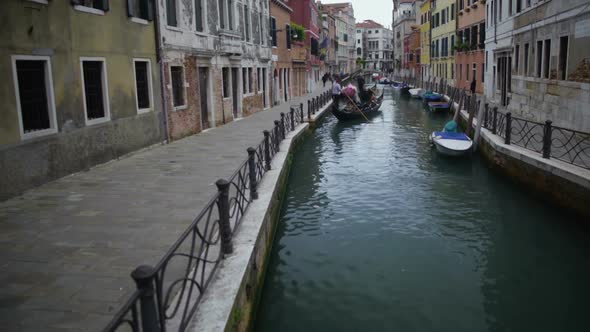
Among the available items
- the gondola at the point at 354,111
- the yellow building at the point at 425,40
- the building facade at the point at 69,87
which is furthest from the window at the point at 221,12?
the yellow building at the point at 425,40

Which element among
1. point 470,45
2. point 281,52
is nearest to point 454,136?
point 281,52

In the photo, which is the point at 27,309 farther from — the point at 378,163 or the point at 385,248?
the point at 378,163

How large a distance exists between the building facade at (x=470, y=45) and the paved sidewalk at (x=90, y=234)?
867 inches

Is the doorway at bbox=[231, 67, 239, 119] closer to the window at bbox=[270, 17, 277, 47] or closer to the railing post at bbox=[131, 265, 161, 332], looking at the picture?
the window at bbox=[270, 17, 277, 47]

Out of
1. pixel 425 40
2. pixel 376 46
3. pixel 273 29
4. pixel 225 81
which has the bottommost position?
pixel 225 81

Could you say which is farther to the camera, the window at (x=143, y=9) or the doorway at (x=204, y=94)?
the doorway at (x=204, y=94)

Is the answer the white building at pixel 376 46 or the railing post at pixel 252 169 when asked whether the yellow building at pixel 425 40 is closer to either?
the railing post at pixel 252 169

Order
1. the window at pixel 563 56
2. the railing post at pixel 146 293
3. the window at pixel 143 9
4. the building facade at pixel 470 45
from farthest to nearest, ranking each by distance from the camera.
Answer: the building facade at pixel 470 45 < the window at pixel 563 56 < the window at pixel 143 9 < the railing post at pixel 146 293

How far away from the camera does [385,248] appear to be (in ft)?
24.1

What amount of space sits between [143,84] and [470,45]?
78.3 ft

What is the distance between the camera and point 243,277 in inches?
179

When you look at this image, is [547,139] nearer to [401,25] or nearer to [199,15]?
[199,15]

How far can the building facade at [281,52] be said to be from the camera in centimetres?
2675

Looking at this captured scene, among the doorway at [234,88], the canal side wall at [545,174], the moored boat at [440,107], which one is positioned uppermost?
the doorway at [234,88]
